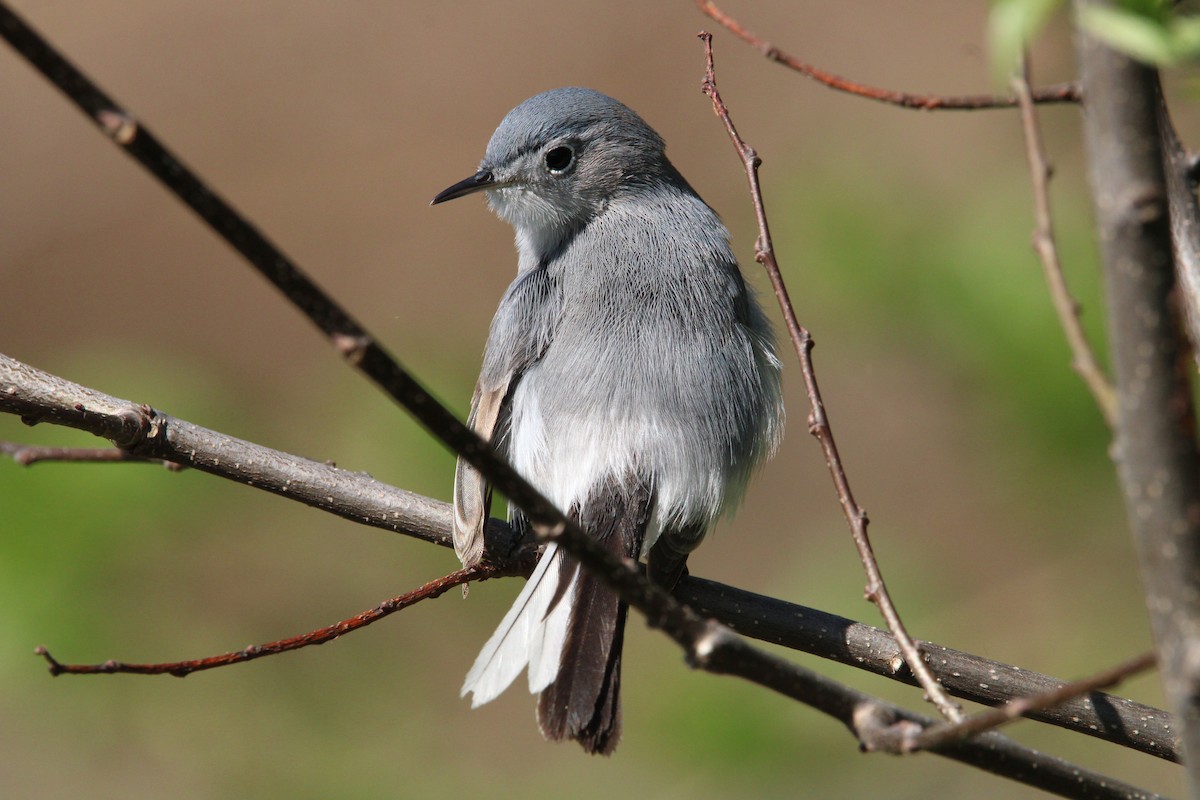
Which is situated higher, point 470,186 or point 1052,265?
point 470,186

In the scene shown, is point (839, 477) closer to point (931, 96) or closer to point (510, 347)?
point (931, 96)

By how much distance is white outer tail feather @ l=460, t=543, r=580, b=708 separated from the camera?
2.33 m

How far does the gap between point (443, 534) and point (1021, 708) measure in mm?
1544

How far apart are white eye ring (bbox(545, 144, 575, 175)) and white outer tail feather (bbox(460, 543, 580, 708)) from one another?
4.64 ft

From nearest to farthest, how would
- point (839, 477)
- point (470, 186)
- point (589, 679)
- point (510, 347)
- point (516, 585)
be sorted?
point (839, 477), point (589, 679), point (510, 347), point (470, 186), point (516, 585)

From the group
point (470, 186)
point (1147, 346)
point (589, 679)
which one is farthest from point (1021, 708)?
point (470, 186)

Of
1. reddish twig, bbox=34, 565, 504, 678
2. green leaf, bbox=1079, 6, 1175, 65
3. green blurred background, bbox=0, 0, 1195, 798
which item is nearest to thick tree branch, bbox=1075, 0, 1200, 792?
green leaf, bbox=1079, 6, 1175, 65

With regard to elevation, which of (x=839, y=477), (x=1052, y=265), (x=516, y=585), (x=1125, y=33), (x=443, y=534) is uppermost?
(x=1125, y=33)

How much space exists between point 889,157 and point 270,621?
2.90 metres

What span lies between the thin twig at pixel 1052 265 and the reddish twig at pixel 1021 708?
24cm

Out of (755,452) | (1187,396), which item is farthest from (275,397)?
(1187,396)

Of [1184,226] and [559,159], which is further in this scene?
[559,159]

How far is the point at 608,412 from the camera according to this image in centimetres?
281

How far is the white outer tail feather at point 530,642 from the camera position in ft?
7.64
